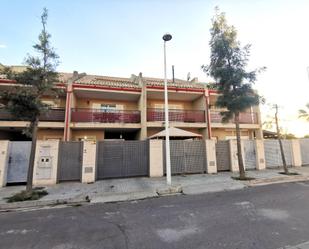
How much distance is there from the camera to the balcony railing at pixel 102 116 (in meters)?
14.5

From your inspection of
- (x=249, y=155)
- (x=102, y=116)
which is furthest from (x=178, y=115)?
(x=102, y=116)

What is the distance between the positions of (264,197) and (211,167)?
16.9 ft

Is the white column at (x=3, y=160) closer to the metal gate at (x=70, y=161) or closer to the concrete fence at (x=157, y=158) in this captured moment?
the concrete fence at (x=157, y=158)

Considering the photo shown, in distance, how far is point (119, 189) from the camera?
8.67 m

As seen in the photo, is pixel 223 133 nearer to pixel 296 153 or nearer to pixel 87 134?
pixel 296 153

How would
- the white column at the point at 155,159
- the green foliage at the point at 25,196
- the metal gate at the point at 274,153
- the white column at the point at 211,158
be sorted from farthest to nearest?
the metal gate at the point at 274,153, the white column at the point at 211,158, the white column at the point at 155,159, the green foliage at the point at 25,196

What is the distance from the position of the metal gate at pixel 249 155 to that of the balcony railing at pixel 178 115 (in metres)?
4.25

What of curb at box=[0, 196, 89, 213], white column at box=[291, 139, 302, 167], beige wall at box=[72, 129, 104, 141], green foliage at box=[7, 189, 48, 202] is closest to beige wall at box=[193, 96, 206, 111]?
white column at box=[291, 139, 302, 167]

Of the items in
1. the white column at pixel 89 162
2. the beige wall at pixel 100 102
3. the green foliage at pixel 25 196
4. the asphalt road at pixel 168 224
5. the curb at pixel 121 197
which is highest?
the beige wall at pixel 100 102

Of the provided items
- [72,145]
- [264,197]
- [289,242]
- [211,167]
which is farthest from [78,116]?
[289,242]

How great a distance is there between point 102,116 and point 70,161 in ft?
17.3

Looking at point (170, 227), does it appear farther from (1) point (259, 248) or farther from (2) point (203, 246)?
(1) point (259, 248)

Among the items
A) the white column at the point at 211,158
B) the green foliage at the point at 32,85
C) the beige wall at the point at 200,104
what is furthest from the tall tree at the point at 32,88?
the beige wall at the point at 200,104

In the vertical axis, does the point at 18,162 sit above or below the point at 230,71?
below
